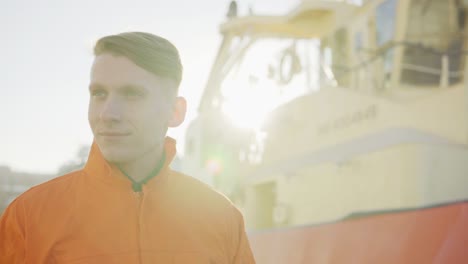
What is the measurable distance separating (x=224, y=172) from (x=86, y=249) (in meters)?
14.5

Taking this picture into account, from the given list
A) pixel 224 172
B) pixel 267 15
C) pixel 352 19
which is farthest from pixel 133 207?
pixel 224 172

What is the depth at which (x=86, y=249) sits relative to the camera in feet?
6.44

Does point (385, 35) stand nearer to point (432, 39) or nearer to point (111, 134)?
point (432, 39)

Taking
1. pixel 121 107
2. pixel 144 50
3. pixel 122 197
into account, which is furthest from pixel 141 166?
pixel 144 50

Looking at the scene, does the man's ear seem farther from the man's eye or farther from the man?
the man's eye

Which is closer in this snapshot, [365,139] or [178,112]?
[178,112]

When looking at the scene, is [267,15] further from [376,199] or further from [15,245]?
[15,245]

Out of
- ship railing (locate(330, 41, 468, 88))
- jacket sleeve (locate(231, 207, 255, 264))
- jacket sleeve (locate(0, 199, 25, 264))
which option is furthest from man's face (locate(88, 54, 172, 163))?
ship railing (locate(330, 41, 468, 88))

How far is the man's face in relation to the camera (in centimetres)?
202

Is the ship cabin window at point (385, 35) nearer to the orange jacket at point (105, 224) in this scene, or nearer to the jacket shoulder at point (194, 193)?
the jacket shoulder at point (194, 193)

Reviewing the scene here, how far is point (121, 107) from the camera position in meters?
2.04

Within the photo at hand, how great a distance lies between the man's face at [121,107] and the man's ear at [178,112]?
0.70 feet

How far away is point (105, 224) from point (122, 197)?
0.41 feet

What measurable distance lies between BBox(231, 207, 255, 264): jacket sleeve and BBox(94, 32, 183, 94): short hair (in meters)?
0.72
